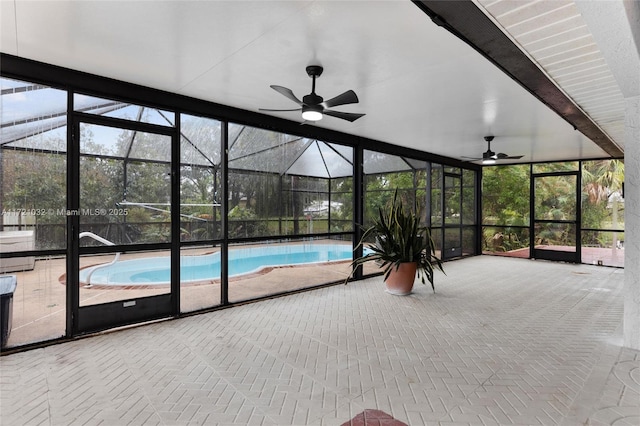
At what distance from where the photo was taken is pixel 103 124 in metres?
3.69

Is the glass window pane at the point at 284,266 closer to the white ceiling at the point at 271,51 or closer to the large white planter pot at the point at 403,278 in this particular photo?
the large white planter pot at the point at 403,278

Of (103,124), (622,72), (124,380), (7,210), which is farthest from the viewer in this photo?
(103,124)

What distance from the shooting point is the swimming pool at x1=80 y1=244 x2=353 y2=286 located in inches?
156

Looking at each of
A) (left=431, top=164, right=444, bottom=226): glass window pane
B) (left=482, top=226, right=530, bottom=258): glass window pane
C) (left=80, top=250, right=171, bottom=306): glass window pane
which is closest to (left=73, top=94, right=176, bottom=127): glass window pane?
(left=80, top=250, right=171, bottom=306): glass window pane

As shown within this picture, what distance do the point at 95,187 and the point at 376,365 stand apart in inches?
137

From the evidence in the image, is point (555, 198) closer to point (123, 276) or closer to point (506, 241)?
point (506, 241)

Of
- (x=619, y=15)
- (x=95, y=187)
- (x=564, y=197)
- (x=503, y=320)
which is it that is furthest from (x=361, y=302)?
(x=564, y=197)

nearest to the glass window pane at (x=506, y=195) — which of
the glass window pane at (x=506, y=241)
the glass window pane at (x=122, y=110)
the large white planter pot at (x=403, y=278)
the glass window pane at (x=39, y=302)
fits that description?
the glass window pane at (x=506, y=241)

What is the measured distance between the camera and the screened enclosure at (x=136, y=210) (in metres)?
3.32

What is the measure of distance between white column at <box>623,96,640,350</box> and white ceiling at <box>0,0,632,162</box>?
3.40 ft

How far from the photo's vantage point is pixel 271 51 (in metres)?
2.99

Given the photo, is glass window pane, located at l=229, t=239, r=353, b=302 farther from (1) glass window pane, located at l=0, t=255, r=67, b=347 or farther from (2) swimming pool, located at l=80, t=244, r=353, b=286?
(1) glass window pane, located at l=0, t=255, r=67, b=347

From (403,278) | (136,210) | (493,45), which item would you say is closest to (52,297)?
(136,210)

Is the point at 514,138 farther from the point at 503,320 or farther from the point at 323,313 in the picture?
the point at 323,313
